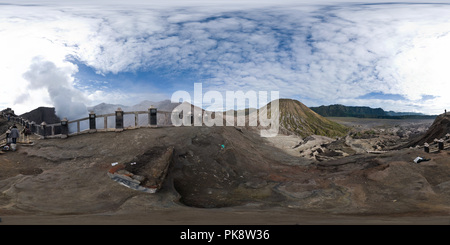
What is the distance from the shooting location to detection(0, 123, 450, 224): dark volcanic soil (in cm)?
1155

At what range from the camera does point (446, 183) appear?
1484 cm

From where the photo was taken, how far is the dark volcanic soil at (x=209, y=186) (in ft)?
37.9

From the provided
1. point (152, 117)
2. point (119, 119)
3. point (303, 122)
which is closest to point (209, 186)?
point (152, 117)

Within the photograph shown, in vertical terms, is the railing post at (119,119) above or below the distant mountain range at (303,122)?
above

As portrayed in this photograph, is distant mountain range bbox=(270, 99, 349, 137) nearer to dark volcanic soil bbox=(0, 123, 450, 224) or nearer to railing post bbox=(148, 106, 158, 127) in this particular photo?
dark volcanic soil bbox=(0, 123, 450, 224)

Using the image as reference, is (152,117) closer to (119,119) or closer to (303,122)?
(119,119)

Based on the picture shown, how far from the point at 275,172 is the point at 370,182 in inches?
248

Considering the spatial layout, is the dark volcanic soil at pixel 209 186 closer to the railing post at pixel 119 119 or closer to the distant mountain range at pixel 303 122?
the railing post at pixel 119 119

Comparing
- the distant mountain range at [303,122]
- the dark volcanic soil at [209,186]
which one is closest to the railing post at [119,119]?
the dark volcanic soil at [209,186]

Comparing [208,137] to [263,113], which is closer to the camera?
[208,137]

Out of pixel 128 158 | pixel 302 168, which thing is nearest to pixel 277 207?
pixel 302 168

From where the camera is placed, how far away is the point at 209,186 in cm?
1709

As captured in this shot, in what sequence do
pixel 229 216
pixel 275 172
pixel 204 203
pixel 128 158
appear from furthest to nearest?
pixel 275 172 → pixel 128 158 → pixel 204 203 → pixel 229 216

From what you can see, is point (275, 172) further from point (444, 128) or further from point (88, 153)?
point (444, 128)
